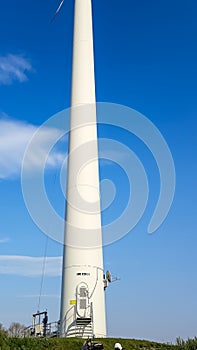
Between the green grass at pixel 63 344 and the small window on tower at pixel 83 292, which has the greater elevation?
the small window on tower at pixel 83 292

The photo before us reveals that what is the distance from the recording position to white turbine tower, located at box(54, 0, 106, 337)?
31.0 m

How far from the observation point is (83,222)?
32.6 metres

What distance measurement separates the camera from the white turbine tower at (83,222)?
3105 centimetres

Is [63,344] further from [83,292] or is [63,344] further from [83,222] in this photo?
[83,222]

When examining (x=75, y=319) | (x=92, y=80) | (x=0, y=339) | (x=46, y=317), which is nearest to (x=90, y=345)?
(x=0, y=339)

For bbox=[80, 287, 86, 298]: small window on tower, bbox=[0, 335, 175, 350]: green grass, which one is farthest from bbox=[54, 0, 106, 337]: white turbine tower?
bbox=[0, 335, 175, 350]: green grass

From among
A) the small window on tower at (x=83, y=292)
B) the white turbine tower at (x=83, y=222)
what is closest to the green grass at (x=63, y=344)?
the white turbine tower at (x=83, y=222)

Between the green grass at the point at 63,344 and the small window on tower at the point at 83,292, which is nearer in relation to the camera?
the green grass at the point at 63,344

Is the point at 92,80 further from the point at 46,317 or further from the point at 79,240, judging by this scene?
the point at 46,317

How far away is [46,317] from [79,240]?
20.7 ft

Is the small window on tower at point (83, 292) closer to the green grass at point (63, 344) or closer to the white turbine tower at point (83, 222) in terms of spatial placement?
the white turbine tower at point (83, 222)

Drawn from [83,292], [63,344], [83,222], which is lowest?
[63,344]

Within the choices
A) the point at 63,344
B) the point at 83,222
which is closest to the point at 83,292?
the point at 83,222

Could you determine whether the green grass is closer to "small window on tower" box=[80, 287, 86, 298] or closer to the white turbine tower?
the white turbine tower
